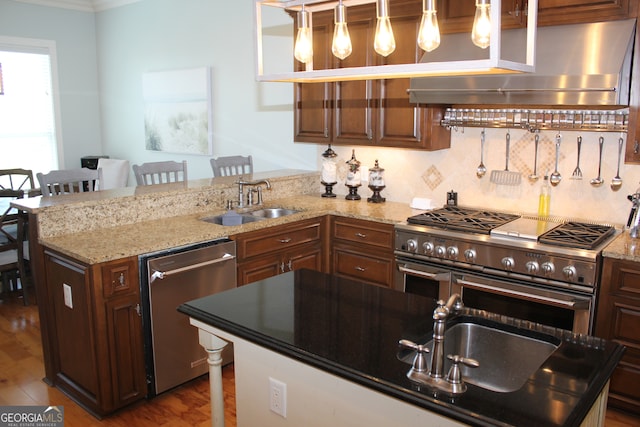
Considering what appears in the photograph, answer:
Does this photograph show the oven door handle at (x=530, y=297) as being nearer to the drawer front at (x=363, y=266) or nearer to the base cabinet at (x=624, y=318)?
the base cabinet at (x=624, y=318)

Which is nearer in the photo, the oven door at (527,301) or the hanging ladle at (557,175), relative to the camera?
the oven door at (527,301)

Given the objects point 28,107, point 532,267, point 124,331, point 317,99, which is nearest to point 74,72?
point 28,107

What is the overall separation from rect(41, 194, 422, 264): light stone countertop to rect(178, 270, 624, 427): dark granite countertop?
0.96 m

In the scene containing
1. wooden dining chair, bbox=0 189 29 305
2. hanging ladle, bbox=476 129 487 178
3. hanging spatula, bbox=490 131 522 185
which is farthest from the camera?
wooden dining chair, bbox=0 189 29 305

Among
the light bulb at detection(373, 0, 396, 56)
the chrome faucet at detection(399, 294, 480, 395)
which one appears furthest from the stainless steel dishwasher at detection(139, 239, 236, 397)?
the chrome faucet at detection(399, 294, 480, 395)

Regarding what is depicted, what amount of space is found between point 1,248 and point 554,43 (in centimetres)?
424

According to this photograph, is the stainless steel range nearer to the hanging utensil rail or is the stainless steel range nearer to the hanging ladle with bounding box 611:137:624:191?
the hanging ladle with bounding box 611:137:624:191

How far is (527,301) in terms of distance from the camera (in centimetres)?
315

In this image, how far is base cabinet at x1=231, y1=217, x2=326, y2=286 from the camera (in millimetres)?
3514

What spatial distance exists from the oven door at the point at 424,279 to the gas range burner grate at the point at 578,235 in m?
0.64

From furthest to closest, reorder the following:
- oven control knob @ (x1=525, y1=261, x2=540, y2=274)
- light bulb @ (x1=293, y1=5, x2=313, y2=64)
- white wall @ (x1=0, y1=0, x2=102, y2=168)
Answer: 1. white wall @ (x1=0, y1=0, x2=102, y2=168)
2. oven control knob @ (x1=525, y1=261, x2=540, y2=274)
3. light bulb @ (x1=293, y1=5, x2=313, y2=64)

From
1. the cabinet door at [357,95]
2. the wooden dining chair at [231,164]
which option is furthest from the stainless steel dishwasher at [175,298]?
the wooden dining chair at [231,164]

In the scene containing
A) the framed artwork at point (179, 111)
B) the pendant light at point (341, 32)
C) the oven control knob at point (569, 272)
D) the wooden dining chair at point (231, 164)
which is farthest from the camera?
the framed artwork at point (179, 111)

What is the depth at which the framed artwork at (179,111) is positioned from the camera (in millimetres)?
5724
